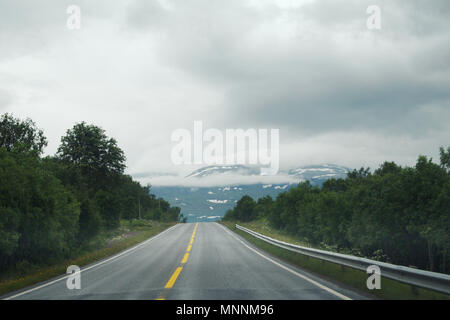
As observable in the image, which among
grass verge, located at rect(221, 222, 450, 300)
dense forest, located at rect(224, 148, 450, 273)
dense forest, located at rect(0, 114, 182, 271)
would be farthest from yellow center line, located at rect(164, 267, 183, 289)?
dense forest, located at rect(224, 148, 450, 273)

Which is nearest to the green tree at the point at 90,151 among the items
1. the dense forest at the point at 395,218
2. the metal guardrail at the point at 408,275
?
the dense forest at the point at 395,218

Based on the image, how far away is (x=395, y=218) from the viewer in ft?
133

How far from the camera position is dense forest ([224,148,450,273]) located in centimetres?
3453

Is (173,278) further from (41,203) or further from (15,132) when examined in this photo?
(15,132)

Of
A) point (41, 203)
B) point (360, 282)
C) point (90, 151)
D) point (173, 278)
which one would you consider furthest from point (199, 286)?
point (90, 151)

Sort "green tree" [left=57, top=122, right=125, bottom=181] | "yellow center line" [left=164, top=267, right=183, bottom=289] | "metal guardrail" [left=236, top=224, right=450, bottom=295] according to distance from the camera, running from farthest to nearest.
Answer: "green tree" [left=57, top=122, right=125, bottom=181] < "yellow center line" [left=164, top=267, right=183, bottom=289] < "metal guardrail" [left=236, top=224, right=450, bottom=295]

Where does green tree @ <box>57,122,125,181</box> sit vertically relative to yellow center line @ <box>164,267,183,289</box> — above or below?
above

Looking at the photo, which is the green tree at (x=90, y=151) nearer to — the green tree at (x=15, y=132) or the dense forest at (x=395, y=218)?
the green tree at (x=15, y=132)

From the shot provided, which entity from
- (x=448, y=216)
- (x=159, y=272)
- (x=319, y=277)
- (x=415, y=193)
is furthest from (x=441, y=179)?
(x=159, y=272)

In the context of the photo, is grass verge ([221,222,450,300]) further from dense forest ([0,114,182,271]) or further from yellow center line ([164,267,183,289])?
dense forest ([0,114,182,271])

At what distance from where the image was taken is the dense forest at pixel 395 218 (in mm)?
34531

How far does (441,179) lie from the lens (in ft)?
124
